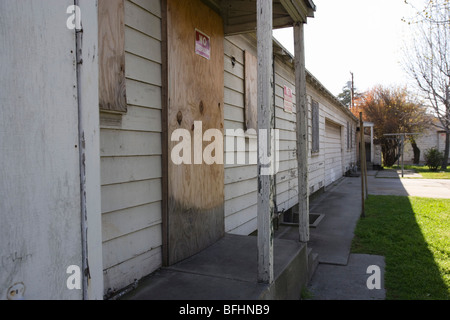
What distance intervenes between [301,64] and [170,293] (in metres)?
2.77

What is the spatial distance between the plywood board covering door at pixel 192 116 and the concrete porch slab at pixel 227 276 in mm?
186

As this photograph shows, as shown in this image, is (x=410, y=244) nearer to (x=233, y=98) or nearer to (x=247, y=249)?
(x=247, y=249)

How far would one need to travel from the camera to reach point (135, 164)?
233 centimetres

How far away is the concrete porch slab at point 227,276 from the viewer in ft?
7.04

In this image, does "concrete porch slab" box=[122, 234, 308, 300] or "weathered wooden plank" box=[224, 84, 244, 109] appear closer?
"concrete porch slab" box=[122, 234, 308, 300]

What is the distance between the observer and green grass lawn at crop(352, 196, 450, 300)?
11.1ft

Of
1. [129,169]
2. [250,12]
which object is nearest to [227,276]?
[129,169]

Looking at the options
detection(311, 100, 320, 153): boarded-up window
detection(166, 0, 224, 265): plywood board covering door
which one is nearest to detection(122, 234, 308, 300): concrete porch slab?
detection(166, 0, 224, 265): plywood board covering door

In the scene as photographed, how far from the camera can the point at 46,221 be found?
1.14 m

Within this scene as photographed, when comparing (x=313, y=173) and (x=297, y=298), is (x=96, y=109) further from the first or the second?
(x=313, y=173)

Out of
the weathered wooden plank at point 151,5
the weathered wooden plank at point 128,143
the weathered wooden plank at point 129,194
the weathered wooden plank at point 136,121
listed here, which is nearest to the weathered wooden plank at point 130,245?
the weathered wooden plank at point 129,194

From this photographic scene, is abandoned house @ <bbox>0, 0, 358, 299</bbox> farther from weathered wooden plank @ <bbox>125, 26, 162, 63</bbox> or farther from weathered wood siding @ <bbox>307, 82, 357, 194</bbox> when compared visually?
weathered wood siding @ <bbox>307, 82, 357, 194</bbox>

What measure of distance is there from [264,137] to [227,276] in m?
1.05

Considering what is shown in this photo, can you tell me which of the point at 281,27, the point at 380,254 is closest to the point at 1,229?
the point at 281,27
